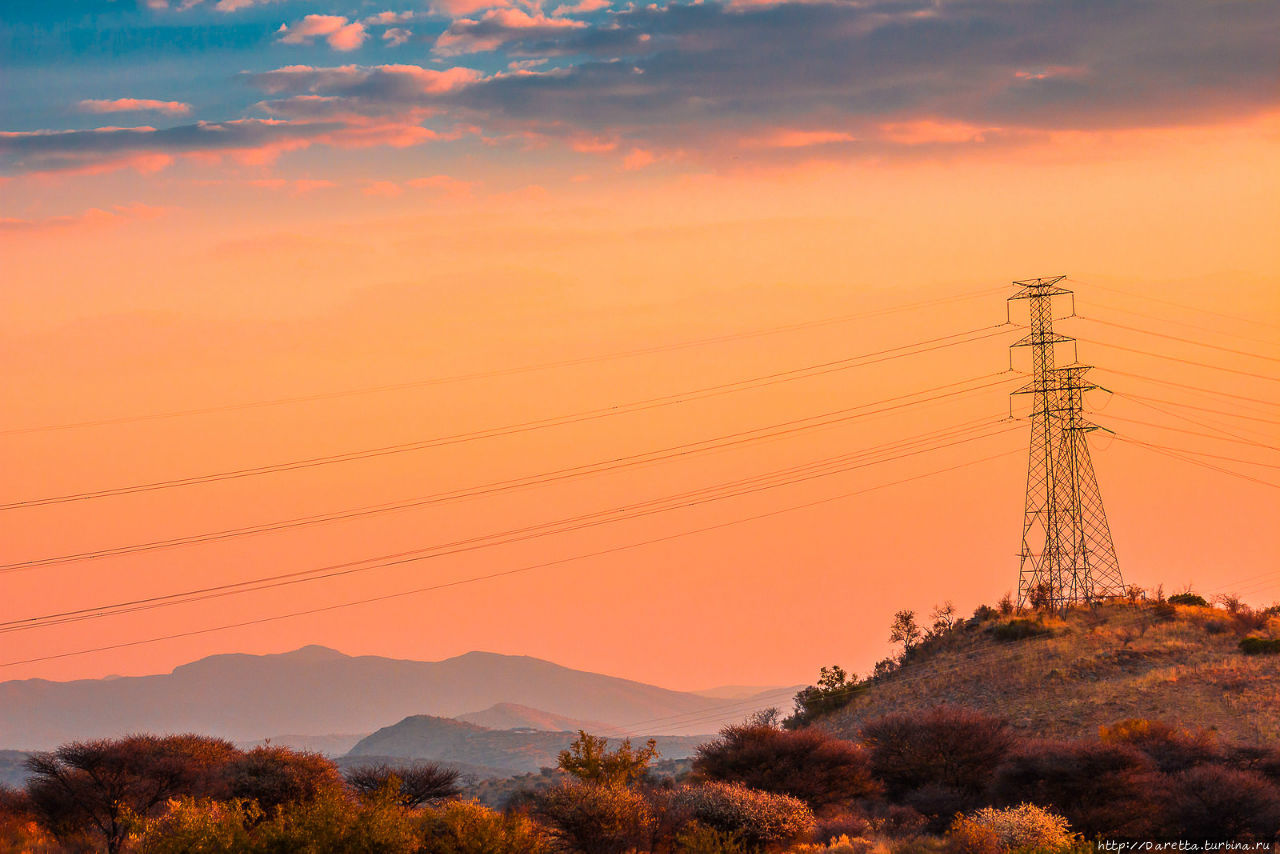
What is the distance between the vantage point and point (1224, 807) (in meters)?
41.9

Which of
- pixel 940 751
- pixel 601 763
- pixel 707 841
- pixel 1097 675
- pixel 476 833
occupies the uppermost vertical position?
pixel 1097 675

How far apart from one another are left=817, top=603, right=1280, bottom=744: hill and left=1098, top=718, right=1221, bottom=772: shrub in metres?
7.85

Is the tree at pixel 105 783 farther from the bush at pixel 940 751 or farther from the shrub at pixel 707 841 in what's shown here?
the bush at pixel 940 751

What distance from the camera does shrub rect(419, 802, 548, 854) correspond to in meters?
38.7

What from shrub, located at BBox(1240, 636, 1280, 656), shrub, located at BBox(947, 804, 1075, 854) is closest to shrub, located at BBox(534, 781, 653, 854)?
shrub, located at BBox(947, 804, 1075, 854)

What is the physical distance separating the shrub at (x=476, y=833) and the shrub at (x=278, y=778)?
34.2 ft

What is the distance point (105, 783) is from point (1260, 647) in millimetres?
62023

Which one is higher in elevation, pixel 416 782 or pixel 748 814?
pixel 416 782

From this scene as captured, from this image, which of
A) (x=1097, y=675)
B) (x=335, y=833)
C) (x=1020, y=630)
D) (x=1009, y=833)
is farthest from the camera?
(x=1020, y=630)

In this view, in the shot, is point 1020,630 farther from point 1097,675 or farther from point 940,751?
point 940,751

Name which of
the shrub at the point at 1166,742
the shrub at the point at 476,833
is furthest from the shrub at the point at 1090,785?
the shrub at the point at 476,833

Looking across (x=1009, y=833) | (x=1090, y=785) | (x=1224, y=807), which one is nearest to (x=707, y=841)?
(x=1009, y=833)

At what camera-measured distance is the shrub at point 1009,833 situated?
123ft

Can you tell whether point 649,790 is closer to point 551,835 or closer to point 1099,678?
point 551,835
